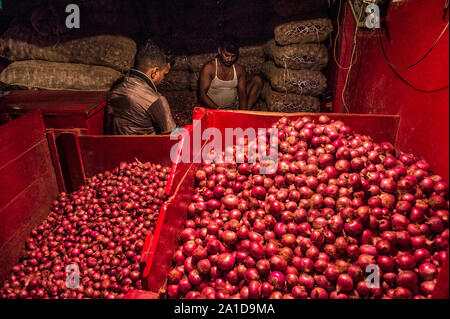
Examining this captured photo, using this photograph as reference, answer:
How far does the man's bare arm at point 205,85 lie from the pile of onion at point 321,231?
107 inches

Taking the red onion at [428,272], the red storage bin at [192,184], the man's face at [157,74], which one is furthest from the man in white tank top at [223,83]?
the red onion at [428,272]

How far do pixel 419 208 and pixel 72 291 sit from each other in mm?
2105

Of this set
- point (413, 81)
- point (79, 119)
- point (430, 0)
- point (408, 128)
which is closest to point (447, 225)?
point (408, 128)

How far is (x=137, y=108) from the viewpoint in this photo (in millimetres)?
2939

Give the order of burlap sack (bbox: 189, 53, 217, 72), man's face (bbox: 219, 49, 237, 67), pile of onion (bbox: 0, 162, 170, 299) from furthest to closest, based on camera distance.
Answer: burlap sack (bbox: 189, 53, 217, 72) < man's face (bbox: 219, 49, 237, 67) < pile of onion (bbox: 0, 162, 170, 299)

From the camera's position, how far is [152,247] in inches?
50.6

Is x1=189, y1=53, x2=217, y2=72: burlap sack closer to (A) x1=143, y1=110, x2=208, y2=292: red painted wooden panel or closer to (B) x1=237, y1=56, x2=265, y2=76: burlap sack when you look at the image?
(B) x1=237, y1=56, x2=265, y2=76: burlap sack

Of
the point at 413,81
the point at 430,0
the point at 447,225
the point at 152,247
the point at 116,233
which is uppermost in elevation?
the point at 430,0

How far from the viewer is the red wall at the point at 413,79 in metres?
1.45

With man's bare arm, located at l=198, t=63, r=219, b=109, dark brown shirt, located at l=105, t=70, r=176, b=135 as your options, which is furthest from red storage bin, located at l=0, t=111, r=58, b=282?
man's bare arm, located at l=198, t=63, r=219, b=109

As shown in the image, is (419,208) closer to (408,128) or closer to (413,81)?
(408,128)

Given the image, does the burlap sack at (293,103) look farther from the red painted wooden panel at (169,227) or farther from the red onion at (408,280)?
the red onion at (408,280)

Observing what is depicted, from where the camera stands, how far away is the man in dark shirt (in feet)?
9.64

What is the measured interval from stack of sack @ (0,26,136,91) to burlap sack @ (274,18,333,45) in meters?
2.34
